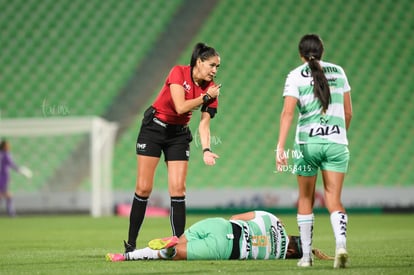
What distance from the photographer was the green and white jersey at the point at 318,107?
5.12 m

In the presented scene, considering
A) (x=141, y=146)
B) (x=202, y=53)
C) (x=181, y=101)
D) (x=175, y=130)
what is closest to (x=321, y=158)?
(x=181, y=101)

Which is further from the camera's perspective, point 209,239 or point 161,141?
point 161,141

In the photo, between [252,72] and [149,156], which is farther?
[252,72]

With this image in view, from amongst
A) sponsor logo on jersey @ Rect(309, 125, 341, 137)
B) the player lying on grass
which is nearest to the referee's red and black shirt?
the player lying on grass

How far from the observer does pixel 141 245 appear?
784cm

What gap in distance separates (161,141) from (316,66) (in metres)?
1.75

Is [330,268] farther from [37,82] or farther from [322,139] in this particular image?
[37,82]

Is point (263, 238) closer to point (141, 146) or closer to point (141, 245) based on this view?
point (141, 146)

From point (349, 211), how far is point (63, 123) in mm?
6225

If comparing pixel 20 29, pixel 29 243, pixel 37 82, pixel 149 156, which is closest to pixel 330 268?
pixel 149 156

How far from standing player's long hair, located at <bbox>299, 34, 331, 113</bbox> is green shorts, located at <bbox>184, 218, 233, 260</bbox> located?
1.15 metres

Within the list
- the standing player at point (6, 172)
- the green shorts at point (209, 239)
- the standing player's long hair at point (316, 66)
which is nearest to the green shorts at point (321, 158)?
the standing player's long hair at point (316, 66)

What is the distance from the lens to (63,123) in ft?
55.1

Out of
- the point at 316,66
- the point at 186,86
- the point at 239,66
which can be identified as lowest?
the point at 186,86
